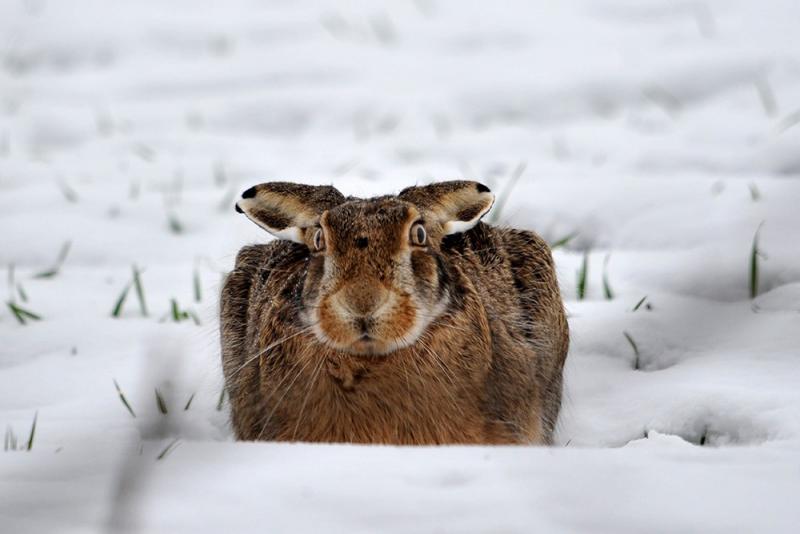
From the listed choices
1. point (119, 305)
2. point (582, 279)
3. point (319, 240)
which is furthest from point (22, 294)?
point (582, 279)

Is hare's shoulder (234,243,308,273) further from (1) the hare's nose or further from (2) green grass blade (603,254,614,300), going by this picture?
(2) green grass blade (603,254,614,300)

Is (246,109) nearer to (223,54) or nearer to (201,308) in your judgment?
(223,54)

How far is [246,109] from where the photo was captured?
8031 mm

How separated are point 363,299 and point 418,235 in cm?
37

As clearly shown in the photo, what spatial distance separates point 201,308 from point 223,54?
4430 mm

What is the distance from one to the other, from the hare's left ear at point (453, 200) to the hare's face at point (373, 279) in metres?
0.22

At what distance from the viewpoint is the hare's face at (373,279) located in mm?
3061

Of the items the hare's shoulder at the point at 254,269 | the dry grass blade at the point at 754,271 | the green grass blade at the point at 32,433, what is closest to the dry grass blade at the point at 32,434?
the green grass blade at the point at 32,433

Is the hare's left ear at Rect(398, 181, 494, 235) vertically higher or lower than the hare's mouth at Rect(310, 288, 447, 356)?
higher

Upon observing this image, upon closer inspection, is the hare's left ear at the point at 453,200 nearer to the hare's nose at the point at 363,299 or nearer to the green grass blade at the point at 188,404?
the hare's nose at the point at 363,299

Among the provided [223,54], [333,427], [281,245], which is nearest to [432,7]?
[223,54]

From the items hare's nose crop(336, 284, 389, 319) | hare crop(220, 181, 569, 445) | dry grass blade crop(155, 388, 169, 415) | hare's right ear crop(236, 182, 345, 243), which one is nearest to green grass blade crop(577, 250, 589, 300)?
hare crop(220, 181, 569, 445)

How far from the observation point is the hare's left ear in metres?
3.59

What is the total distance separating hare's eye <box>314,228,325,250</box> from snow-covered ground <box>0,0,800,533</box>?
1.99 feet
